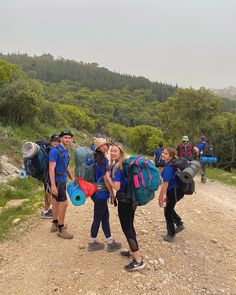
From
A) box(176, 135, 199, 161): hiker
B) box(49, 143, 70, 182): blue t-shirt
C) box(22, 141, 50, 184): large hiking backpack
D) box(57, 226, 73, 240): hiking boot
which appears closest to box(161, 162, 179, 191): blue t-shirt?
box(49, 143, 70, 182): blue t-shirt

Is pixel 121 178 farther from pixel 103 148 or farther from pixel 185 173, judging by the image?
pixel 185 173

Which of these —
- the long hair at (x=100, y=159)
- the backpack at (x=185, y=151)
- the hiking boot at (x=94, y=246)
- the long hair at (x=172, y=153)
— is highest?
the long hair at (x=172, y=153)

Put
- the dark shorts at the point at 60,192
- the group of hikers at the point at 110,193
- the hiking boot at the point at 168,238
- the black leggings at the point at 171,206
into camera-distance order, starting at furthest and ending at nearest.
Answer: the hiking boot at the point at 168,238 < the black leggings at the point at 171,206 < the dark shorts at the point at 60,192 < the group of hikers at the point at 110,193

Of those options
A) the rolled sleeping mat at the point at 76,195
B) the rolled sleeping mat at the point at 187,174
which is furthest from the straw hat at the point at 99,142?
the rolled sleeping mat at the point at 187,174

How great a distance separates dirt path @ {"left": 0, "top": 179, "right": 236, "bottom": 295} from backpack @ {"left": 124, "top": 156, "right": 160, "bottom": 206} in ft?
4.06

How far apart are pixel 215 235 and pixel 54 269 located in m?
3.68

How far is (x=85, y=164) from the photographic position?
5.39 m

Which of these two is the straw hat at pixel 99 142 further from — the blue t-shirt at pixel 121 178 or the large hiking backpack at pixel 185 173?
the large hiking backpack at pixel 185 173

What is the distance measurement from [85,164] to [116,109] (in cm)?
9462

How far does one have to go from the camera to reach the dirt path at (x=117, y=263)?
488cm

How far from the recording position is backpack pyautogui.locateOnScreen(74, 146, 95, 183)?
535 centimetres

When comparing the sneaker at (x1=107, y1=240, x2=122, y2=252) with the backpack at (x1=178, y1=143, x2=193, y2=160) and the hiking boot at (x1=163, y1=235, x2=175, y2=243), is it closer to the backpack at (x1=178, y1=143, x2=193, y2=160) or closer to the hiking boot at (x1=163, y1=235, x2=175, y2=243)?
the hiking boot at (x1=163, y1=235, x2=175, y2=243)

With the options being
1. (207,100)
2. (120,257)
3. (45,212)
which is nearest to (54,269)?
(120,257)

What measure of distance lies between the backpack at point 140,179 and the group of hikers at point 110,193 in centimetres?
10
